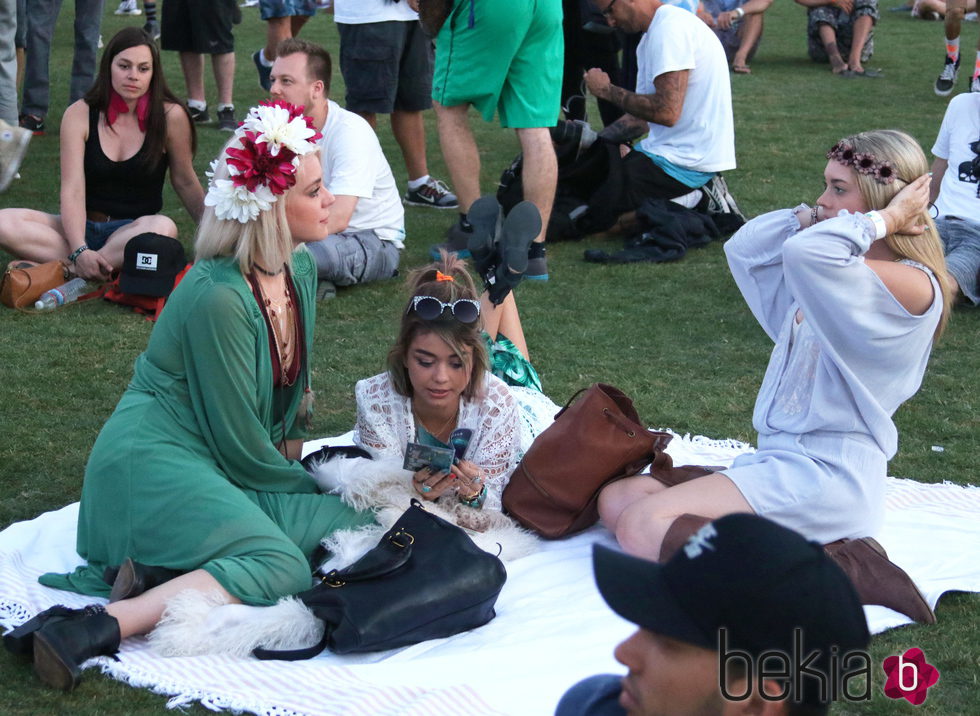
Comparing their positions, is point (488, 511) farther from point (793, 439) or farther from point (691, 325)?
point (691, 325)

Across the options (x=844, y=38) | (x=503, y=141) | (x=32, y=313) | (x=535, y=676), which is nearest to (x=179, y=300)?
(x=535, y=676)

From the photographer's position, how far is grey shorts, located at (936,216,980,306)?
6.25 metres

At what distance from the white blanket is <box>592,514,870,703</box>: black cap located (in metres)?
1.73

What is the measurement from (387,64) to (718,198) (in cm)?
226

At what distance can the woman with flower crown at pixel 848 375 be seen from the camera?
356 cm

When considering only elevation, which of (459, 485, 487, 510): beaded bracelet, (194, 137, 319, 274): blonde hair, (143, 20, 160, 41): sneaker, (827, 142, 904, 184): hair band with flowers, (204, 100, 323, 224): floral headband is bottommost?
(143, 20, 160, 41): sneaker

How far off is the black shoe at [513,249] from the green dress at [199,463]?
1.32 meters

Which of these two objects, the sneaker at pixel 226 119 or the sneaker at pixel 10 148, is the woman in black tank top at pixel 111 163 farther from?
the sneaker at pixel 226 119

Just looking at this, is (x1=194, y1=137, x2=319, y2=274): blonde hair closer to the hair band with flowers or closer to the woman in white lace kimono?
the woman in white lace kimono

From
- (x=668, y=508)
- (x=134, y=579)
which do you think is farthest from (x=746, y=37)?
(x=134, y=579)

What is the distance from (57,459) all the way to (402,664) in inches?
77.1

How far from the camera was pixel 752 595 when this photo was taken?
4.65 feet

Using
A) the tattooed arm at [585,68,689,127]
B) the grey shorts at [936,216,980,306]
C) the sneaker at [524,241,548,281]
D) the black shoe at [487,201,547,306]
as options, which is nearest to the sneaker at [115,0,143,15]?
the tattooed arm at [585,68,689,127]

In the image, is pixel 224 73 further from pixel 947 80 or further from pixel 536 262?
pixel 947 80
